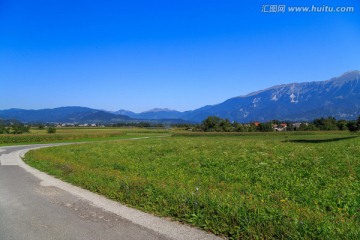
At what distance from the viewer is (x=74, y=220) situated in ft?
26.3

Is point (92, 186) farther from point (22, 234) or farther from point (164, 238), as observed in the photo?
point (164, 238)

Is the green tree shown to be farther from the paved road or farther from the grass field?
the paved road

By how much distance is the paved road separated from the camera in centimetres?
690

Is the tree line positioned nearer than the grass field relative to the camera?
No

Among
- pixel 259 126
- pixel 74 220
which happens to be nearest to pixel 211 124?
pixel 259 126

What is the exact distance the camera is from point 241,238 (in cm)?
657

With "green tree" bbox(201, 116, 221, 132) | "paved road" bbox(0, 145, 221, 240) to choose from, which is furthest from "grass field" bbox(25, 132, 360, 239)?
"green tree" bbox(201, 116, 221, 132)

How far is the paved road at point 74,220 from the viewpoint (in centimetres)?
690

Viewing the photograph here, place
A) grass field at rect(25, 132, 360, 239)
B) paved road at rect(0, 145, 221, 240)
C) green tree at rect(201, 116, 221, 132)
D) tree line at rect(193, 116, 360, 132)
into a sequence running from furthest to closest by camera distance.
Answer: green tree at rect(201, 116, 221, 132) < tree line at rect(193, 116, 360, 132) < paved road at rect(0, 145, 221, 240) < grass field at rect(25, 132, 360, 239)

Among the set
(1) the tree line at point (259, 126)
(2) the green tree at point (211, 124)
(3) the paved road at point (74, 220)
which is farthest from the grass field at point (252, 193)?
(2) the green tree at point (211, 124)

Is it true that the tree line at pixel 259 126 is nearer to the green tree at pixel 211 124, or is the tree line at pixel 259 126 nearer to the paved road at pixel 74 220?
the green tree at pixel 211 124

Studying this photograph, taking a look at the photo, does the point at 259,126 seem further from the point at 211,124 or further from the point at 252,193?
the point at 252,193

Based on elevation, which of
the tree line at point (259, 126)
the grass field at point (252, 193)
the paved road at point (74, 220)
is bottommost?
the tree line at point (259, 126)

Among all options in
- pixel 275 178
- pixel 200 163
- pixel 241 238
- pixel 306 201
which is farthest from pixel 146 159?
pixel 241 238
